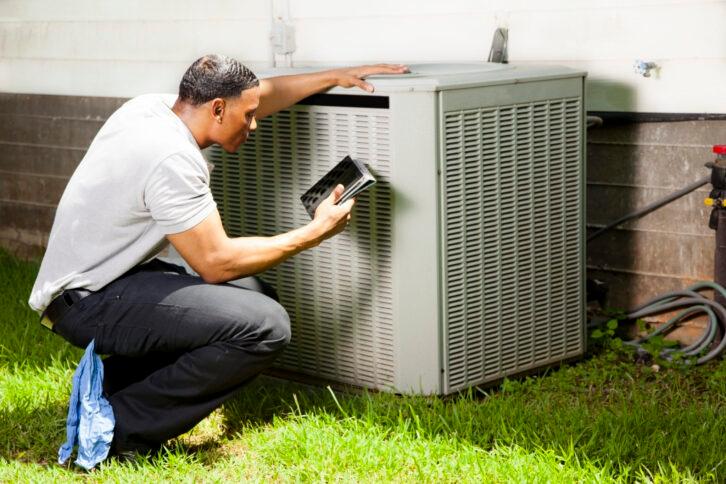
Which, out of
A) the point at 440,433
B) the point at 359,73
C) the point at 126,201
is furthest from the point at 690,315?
→ the point at 126,201

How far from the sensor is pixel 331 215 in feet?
12.0

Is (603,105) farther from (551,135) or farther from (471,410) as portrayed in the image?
(471,410)

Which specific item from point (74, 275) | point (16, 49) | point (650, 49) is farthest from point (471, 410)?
point (16, 49)

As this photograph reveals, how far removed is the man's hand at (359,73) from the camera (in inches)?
154

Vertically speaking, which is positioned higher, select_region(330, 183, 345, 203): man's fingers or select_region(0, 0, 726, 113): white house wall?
select_region(0, 0, 726, 113): white house wall

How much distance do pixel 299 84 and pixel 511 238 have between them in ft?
2.95

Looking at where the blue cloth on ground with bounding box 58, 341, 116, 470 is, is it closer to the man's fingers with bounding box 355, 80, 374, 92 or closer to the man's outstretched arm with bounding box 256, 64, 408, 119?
the man's outstretched arm with bounding box 256, 64, 408, 119

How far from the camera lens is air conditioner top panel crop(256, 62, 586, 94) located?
3.78 meters


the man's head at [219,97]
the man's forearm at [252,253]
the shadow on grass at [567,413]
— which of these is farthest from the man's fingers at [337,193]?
the shadow on grass at [567,413]

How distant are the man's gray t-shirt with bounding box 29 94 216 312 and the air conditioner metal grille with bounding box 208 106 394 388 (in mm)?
A: 535

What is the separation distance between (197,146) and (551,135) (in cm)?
127

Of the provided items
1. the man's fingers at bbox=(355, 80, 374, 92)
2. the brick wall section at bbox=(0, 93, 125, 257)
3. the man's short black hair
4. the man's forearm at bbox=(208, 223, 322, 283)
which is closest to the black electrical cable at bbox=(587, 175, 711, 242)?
the man's fingers at bbox=(355, 80, 374, 92)

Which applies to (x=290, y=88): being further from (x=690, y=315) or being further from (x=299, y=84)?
(x=690, y=315)

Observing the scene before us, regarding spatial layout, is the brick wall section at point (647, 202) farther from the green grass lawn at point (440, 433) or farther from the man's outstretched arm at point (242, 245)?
the man's outstretched arm at point (242, 245)
